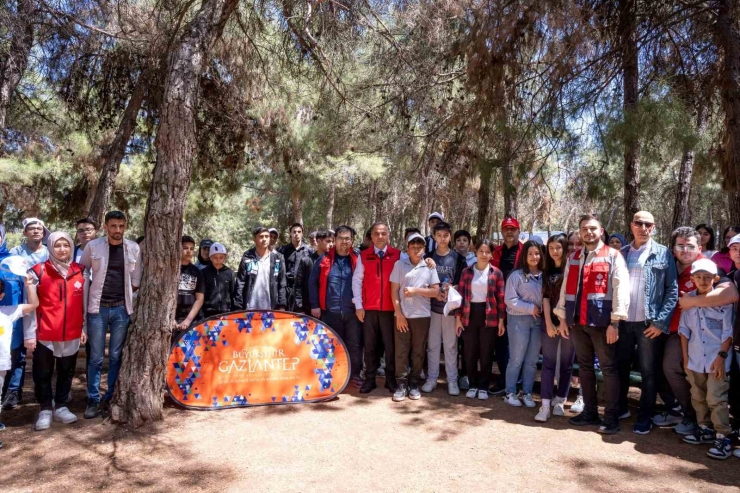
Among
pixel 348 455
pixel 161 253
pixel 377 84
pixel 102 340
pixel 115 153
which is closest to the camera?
pixel 348 455

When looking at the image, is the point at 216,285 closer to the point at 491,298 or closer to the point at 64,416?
the point at 64,416

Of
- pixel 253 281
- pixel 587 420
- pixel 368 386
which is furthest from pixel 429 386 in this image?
pixel 253 281

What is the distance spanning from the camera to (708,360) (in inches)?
162

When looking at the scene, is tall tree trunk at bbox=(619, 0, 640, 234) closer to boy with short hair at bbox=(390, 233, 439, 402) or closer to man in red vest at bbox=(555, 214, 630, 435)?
man in red vest at bbox=(555, 214, 630, 435)

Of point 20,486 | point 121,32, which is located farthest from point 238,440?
point 121,32

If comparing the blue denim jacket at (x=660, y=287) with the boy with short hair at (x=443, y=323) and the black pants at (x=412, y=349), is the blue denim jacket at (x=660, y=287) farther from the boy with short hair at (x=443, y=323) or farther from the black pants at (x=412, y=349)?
the black pants at (x=412, y=349)

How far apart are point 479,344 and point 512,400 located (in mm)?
647

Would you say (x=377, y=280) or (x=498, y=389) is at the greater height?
(x=377, y=280)

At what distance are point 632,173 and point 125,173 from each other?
10.4 metres

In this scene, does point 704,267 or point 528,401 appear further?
point 528,401

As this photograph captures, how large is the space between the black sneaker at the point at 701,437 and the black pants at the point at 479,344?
1.84 m

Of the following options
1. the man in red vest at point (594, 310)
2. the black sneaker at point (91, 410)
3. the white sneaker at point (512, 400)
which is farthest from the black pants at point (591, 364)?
the black sneaker at point (91, 410)

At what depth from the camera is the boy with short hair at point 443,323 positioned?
5652 mm

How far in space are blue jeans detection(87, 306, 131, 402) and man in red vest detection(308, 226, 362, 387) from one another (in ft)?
6.50
